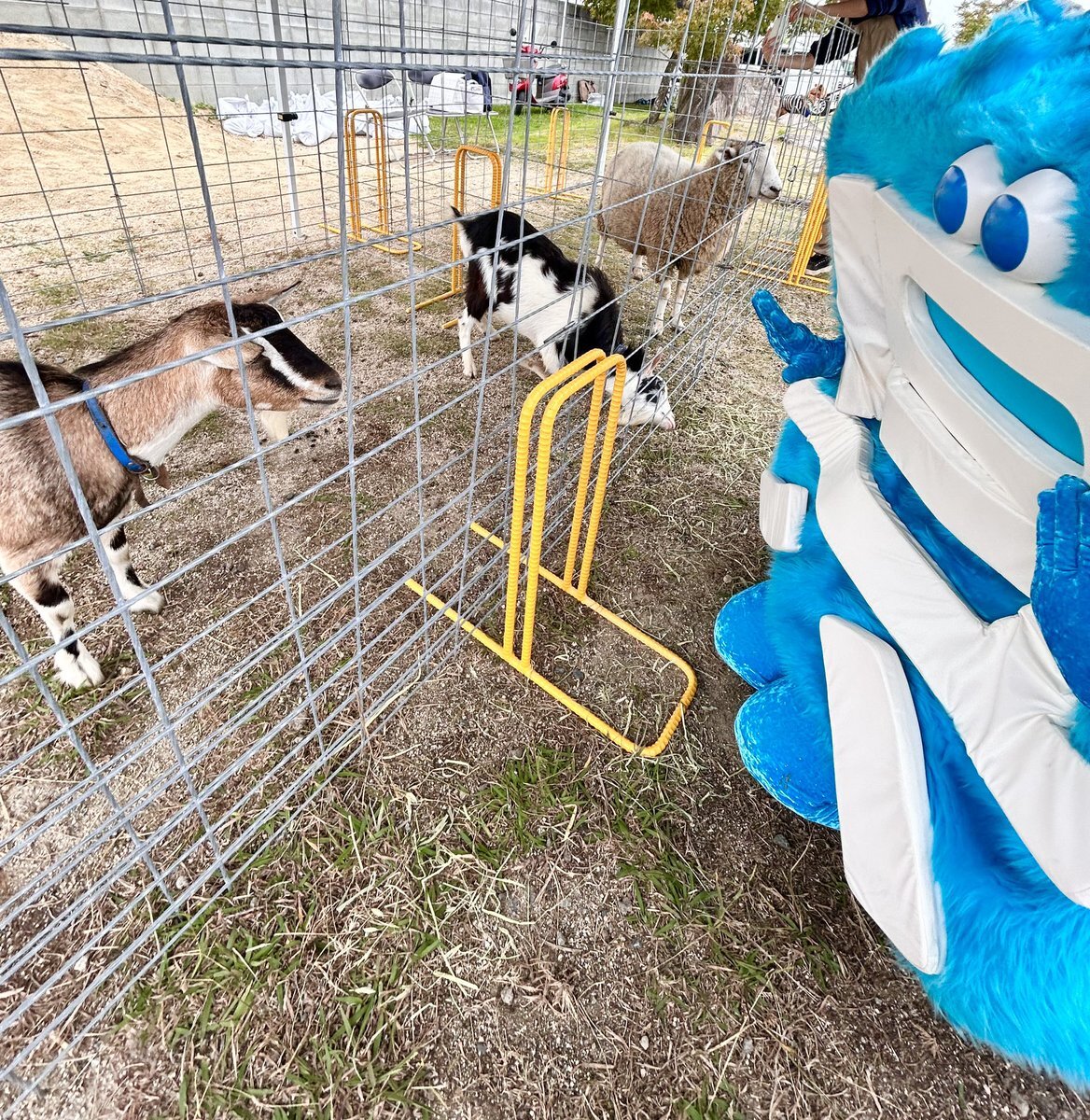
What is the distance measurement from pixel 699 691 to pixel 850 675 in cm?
93

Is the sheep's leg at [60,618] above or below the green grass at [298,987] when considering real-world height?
above

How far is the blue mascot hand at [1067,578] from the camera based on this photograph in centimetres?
78

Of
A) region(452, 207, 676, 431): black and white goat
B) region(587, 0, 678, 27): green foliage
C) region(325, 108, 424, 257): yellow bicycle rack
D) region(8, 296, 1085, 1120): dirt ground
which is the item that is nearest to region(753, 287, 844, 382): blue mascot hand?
region(8, 296, 1085, 1120): dirt ground

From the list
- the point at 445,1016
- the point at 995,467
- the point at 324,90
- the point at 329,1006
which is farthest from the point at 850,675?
the point at 324,90

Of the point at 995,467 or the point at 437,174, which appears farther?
the point at 437,174

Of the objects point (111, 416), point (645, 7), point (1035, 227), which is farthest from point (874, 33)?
point (645, 7)

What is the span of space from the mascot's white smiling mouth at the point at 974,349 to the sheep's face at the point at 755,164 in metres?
2.69

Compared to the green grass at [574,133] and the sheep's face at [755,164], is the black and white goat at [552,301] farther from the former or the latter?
the green grass at [574,133]

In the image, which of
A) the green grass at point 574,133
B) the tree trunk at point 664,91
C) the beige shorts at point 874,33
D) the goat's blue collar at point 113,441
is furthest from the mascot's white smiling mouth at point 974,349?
the green grass at point 574,133

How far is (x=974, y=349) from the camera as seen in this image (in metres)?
1.01

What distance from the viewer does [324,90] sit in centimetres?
927

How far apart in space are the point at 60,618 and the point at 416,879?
1.27 meters

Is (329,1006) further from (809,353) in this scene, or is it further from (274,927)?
(809,353)

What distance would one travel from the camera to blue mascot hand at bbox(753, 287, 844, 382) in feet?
5.49
